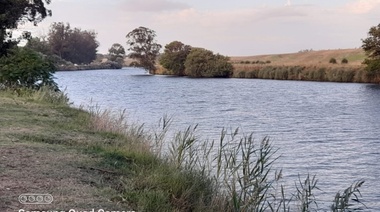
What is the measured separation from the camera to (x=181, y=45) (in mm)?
93000

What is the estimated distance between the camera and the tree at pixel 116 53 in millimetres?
147500

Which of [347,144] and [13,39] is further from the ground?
[13,39]

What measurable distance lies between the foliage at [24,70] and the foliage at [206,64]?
56110mm

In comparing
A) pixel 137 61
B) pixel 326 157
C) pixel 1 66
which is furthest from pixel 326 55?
pixel 326 157

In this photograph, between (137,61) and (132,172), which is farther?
(137,61)

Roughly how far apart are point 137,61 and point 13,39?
3296 inches

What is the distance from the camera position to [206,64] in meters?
81.7

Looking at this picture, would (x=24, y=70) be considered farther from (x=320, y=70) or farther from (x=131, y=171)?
(x=320, y=70)

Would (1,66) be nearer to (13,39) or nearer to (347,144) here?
(13,39)

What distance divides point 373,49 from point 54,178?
53.3 meters

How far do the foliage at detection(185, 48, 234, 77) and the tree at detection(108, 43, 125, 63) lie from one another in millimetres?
65354

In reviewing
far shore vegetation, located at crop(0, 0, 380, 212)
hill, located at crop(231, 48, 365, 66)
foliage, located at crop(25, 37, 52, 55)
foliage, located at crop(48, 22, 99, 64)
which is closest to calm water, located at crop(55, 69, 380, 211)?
far shore vegetation, located at crop(0, 0, 380, 212)

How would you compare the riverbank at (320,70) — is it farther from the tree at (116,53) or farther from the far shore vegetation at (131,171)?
the tree at (116,53)

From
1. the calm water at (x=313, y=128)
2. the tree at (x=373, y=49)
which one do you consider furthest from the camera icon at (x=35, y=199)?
the tree at (x=373, y=49)
